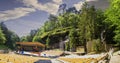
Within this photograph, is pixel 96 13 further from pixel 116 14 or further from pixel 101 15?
pixel 116 14

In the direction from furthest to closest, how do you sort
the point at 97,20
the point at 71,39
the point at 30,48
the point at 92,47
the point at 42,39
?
the point at 42,39 → the point at 30,48 → the point at 71,39 → the point at 97,20 → the point at 92,47

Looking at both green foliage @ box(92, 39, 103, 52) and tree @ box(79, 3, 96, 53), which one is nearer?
green foliage @ box(92, 39, 103, 52)

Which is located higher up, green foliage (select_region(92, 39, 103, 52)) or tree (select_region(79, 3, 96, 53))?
tree (select_region(79, 3, 96, 53))

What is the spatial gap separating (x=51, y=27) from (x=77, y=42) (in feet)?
128

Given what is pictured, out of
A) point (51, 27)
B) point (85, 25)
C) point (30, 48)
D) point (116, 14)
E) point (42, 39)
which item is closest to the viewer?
point (116, 14)

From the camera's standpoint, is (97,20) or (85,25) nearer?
(97,20)

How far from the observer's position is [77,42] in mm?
62125

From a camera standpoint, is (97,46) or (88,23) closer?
(97,46)

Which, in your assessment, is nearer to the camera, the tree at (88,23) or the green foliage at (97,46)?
the green foliage at (97,46)

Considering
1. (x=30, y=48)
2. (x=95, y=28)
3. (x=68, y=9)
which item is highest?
(x=68, y=9)

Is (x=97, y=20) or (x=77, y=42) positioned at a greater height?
(x=97, y=20)

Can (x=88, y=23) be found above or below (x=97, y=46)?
above

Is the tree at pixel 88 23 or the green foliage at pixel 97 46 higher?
the tree at pixel 88 23

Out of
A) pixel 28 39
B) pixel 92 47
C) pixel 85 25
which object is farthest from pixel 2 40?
pixel 92 47
